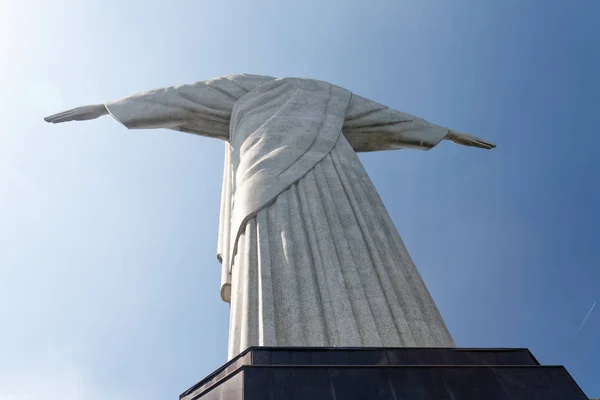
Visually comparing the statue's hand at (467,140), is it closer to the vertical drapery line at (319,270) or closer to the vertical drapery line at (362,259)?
the vertical drapery line at (362,259)

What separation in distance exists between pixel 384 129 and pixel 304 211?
2939mm

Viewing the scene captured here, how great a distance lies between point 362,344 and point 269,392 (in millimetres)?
1495

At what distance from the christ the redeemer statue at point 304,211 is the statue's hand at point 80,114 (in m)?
0.01

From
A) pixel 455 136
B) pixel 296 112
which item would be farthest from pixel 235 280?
pixel 455 136

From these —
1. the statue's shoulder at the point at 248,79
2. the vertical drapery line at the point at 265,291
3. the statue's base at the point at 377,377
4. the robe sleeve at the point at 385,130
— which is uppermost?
the statue's shoulder at the point at 248,79

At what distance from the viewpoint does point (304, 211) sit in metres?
5.07

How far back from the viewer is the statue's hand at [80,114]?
22.2 ft

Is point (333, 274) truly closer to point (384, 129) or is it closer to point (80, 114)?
point (384, 129)

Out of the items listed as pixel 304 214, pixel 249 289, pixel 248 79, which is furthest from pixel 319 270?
pixel 248 79

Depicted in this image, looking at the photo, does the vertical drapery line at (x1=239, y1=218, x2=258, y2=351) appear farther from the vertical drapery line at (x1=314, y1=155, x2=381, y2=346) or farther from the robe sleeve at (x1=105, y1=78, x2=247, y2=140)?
the robe sleeve at (x1=105, y1=78, x2=247, y2=140)

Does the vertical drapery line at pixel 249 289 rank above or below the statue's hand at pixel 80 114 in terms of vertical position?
below

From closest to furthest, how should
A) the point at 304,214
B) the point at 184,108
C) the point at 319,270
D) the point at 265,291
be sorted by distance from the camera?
the point at 265,291, the point at 319,270, the point at 304,214, the point at 184,108

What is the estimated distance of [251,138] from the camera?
615 cm

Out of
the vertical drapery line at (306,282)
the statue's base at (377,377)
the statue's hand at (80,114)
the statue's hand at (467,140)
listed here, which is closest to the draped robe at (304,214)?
the vertical drapery line at (306,282)
